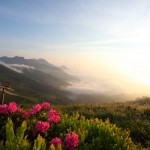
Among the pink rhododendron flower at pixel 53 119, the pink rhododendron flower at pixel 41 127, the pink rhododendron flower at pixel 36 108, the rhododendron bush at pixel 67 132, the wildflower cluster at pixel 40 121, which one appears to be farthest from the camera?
the pink rhododendron flower at pixel 36 108

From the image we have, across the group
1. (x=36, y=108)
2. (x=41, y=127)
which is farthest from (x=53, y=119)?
(x=36, y=108)

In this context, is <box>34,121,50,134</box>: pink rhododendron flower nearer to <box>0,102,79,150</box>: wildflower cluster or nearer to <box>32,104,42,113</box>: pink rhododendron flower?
<box>0,102,79,150</box>: wildflower cluster

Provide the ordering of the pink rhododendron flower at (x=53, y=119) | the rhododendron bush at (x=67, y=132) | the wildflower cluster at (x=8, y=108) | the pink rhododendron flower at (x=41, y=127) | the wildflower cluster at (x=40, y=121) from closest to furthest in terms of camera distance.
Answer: the wildflower cluster at (x=40, y=121) → the rhododendron bush at (x=67, y=132) → the pink rhododendron flower at (x=41, y=127) → the pink rhododendron flower at (x=53, y=119) → the wildflower cluster at (x=8, y=108)

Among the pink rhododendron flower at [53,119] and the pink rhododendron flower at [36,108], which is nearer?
the pink rhododendron flower at [53,119]

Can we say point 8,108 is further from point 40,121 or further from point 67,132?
point 67,132

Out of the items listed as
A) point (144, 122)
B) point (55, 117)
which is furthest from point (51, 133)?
point (144, 122)

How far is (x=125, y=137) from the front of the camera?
9852 millimetres

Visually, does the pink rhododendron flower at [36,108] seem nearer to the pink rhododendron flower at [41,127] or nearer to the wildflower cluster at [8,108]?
the wildflower cluster at [8,108]

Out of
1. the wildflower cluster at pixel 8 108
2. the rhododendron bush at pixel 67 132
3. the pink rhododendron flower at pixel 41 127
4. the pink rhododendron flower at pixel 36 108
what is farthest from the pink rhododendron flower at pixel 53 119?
the wildflower cluster at pixel 8 108

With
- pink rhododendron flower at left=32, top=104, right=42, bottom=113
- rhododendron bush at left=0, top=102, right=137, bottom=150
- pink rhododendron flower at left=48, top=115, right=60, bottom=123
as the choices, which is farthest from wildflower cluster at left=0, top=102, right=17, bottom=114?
pink rhododendron flower at left=48, top=115, right=60, bottom=123

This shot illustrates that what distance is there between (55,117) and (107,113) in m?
9.37

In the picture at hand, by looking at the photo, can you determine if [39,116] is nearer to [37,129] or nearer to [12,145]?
[37,129]

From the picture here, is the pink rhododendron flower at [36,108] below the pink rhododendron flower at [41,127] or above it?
above

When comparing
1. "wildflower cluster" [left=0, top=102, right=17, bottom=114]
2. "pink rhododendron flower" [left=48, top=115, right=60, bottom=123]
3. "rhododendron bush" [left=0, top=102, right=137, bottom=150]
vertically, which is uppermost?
"wildflower cluster" [left=0, top=102, right=17, bottom=114]
